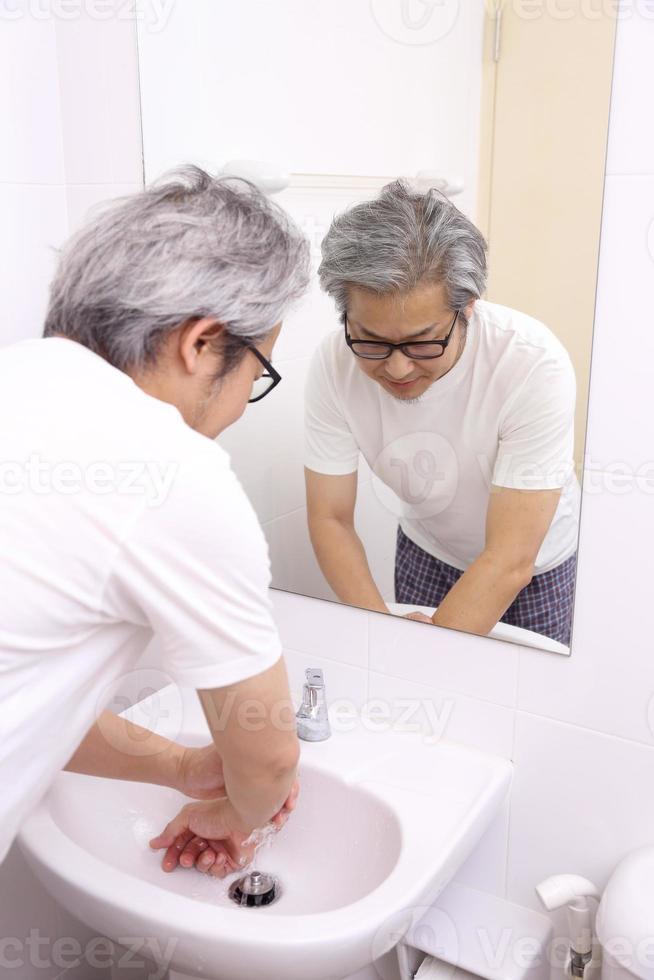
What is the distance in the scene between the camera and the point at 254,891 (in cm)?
109

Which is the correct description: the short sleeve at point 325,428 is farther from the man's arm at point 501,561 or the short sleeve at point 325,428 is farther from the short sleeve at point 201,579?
the short sleeve at point 201,579

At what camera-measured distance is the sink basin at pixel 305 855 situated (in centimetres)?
85

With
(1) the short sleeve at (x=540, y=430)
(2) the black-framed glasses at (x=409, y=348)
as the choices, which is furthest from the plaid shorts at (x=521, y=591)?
(2) the black-framed glasses at (x=409, y=348)

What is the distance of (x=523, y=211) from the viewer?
0.93m

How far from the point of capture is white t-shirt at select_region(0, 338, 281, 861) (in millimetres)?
667

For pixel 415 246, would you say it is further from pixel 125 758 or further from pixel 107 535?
pixel 125 758

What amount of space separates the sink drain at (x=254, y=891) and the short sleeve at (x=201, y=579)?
0.48m

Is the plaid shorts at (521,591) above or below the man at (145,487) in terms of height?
below

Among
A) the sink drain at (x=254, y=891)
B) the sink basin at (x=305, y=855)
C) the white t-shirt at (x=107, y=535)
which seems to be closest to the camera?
the white t-shirt at (x=107, y=535)

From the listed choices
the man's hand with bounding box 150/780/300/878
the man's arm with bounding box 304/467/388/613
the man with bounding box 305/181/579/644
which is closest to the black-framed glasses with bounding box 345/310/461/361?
the man with bounding box 305/181/579/644

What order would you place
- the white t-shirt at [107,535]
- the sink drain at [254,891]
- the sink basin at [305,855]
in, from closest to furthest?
1. the white t-shirt at [107,535]
2. the sink basin at [305,855]
3. the sink drain at [254,891]

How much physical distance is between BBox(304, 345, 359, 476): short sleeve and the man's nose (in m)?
0.10

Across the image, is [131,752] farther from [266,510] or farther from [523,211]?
[523,211]

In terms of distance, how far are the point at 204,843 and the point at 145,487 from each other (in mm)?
608
